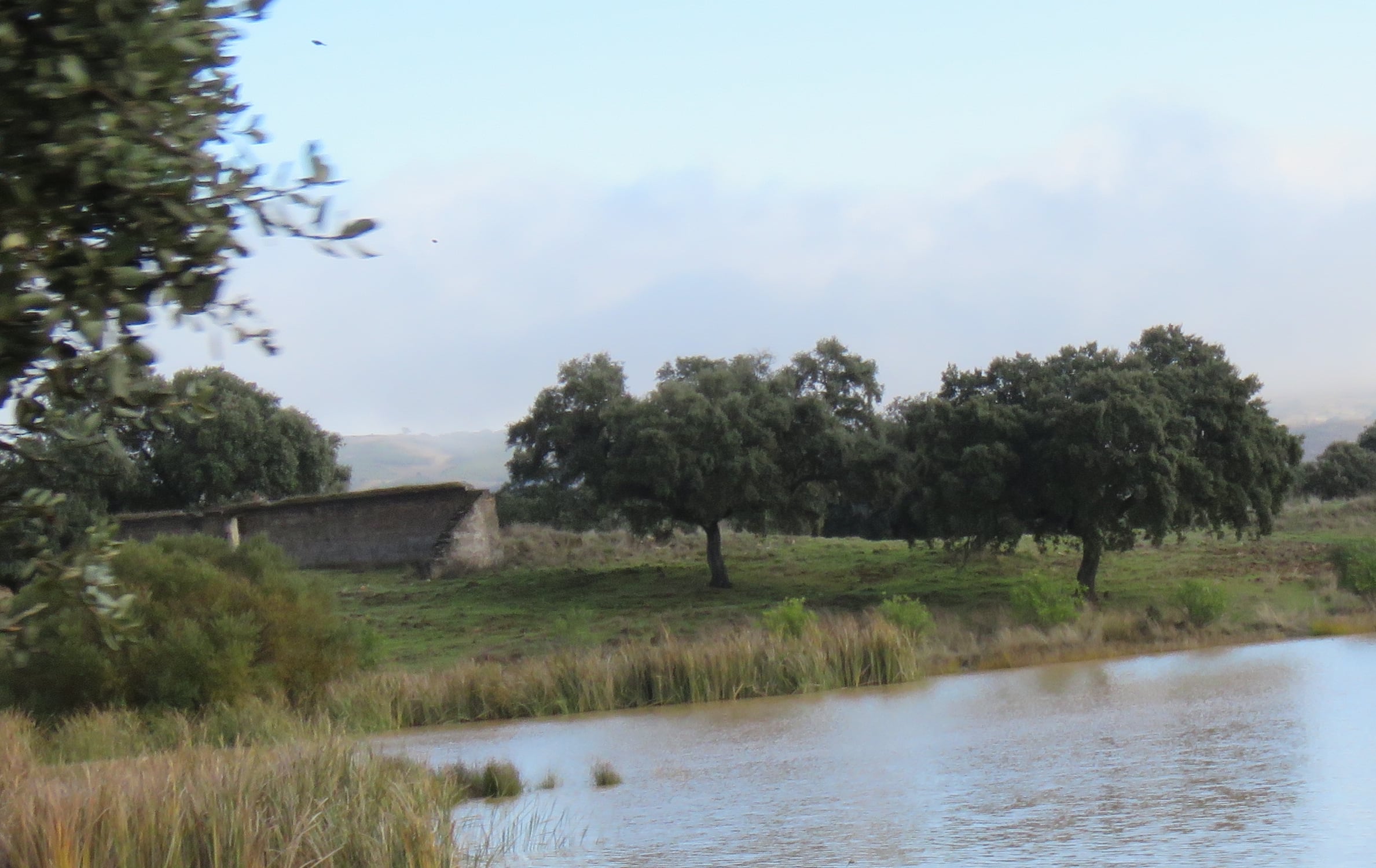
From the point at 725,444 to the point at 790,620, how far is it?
10.8m

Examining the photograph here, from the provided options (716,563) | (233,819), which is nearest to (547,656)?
(716,563)

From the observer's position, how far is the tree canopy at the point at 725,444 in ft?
110

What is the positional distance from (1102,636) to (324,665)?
529 inches

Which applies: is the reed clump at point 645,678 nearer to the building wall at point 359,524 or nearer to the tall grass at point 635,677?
the tall grass at point 635,677

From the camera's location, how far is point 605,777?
1377cm

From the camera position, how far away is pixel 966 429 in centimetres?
3147

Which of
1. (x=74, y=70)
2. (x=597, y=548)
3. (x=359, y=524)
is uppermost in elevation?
(x=74, y=70)

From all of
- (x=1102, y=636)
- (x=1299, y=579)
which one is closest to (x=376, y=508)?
(x=1102, y=636)

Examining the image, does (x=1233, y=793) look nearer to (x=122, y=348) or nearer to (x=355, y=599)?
(x=122, y=348)

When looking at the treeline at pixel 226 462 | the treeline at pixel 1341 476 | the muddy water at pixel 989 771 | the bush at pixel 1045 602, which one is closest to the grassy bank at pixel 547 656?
the bush at pixel 1045 602

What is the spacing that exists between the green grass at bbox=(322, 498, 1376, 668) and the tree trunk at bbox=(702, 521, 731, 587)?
1.21ft

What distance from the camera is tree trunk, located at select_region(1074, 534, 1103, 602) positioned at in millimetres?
29844

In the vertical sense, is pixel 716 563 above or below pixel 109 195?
below

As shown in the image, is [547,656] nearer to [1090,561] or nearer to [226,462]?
[1090,561]
